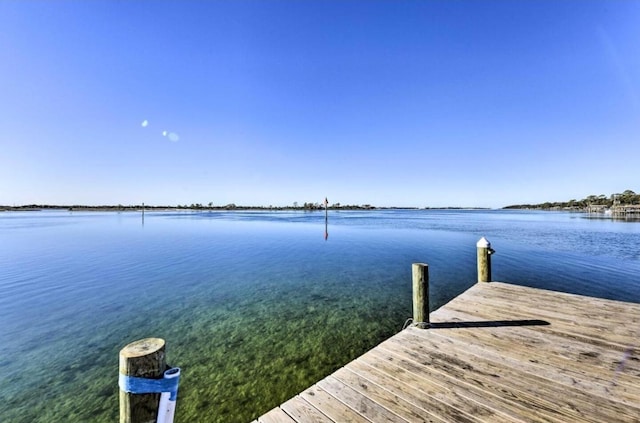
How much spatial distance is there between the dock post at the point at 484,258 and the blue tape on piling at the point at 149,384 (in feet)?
25.0

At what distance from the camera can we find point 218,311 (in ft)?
25.8

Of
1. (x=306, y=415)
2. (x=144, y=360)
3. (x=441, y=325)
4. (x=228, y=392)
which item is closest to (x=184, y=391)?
(x=228, y=392)

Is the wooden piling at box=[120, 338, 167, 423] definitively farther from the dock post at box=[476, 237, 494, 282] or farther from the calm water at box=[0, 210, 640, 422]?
the dock post at box=[476, 237, 494, 282]

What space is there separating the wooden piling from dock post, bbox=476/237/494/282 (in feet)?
25.2

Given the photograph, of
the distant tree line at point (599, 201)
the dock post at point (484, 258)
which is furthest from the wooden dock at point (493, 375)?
the distant tree line at point (599, 201)


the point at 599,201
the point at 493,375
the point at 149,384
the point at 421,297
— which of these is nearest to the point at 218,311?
the point at 421,297

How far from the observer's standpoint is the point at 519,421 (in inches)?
104

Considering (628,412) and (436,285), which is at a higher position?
(628,412)

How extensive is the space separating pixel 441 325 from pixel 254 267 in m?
10.1

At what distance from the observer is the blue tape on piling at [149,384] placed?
1.81 m

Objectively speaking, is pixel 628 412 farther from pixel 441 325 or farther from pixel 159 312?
pixel 159 312

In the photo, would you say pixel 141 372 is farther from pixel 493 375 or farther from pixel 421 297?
pixel 421 297

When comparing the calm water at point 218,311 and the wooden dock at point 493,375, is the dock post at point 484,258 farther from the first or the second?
the wooden dock at point 493,375

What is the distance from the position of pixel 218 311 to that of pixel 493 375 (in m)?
6.90
